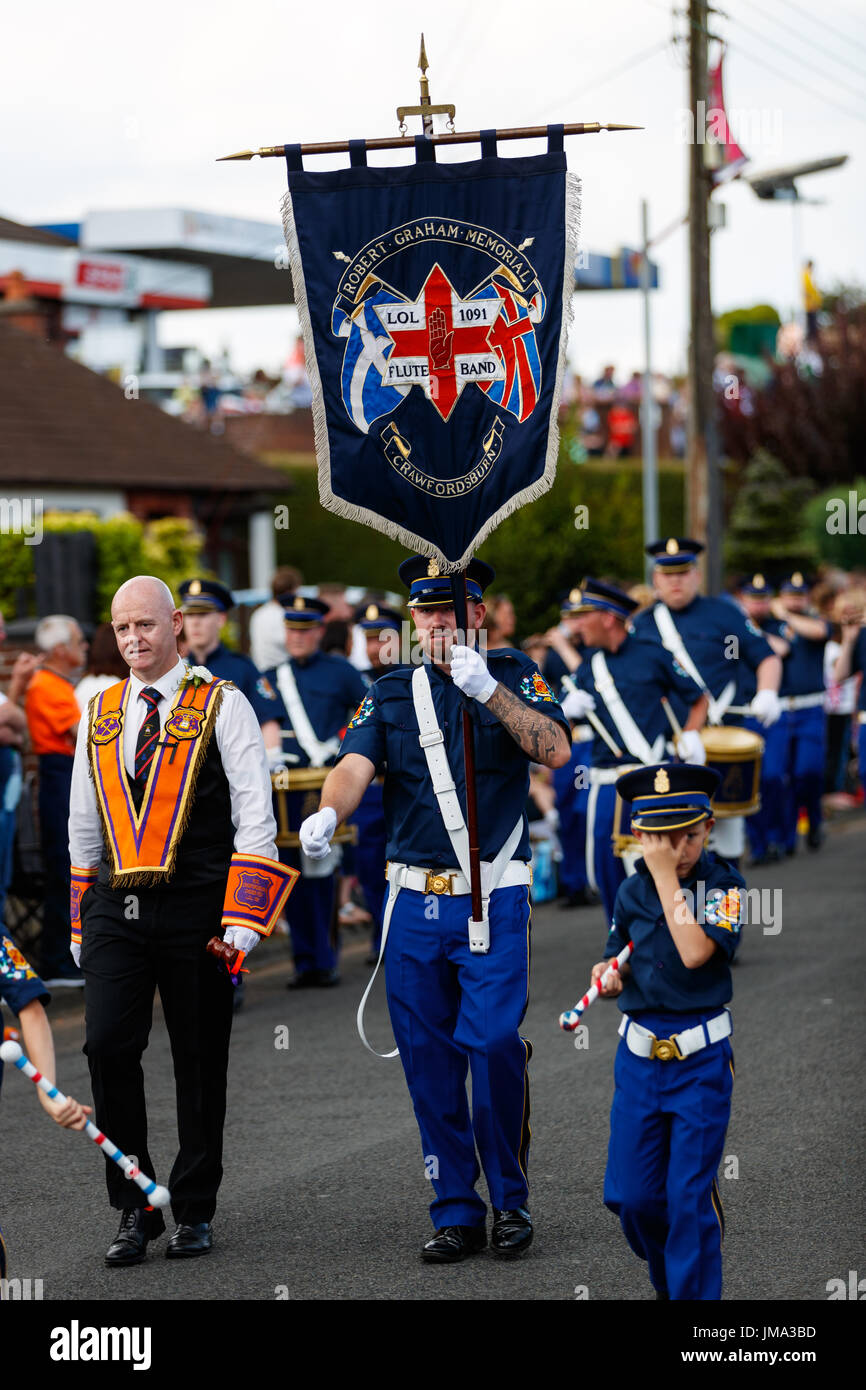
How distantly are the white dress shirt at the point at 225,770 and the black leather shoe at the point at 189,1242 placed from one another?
117cm

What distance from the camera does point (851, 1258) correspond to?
584 cm

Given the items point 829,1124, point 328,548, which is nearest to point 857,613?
point 829,1124

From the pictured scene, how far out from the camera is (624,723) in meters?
9.76

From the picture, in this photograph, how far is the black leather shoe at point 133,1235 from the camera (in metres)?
6.00

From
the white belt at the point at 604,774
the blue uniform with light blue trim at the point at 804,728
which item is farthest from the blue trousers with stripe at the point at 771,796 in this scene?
the white belt at the point at 604,774

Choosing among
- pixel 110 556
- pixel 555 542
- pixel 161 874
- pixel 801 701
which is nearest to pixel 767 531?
pixel 555 542

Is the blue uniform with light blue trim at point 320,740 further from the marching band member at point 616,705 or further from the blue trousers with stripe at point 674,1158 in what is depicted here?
the blue trousers with stripe at point 674,1158

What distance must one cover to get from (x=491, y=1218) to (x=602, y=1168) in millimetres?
651

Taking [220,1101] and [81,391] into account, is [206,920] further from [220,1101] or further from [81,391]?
[81,391]

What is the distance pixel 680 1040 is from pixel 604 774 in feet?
16.0

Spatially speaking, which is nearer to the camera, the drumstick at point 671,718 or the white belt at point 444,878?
the white belt at point 444,878

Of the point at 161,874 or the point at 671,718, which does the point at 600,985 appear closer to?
the point at 161,874

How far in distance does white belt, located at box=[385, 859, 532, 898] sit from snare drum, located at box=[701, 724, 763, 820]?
191 inches

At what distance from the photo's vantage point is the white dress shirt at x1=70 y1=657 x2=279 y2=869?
606 centimetres
